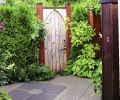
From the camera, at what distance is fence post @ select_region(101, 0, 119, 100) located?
137 inches

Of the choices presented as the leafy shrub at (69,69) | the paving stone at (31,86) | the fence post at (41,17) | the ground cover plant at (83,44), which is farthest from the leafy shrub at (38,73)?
the ground cover plant at (83,44)

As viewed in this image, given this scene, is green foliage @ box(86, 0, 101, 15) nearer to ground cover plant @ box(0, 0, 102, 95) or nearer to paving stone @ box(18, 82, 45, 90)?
ground cover plant @ box(0, 0, 102, 95)

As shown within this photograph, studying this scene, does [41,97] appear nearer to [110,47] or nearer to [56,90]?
[56,90]

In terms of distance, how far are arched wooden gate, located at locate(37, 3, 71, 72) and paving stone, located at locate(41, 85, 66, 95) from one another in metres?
1.58

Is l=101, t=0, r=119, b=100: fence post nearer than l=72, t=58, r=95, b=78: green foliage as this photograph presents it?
Yes

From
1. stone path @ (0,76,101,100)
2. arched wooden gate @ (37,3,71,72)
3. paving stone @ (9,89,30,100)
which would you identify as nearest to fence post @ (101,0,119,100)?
stone path @ (0,76,101,100)

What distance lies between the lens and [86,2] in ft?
28.9

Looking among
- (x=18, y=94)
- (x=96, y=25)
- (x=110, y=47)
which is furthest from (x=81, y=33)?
(x=110, y=47)

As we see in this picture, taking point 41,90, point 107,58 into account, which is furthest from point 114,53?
point 41,90

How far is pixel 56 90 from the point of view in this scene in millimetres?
7051

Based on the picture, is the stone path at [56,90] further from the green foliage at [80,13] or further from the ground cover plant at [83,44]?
the green foliage at [80,13]

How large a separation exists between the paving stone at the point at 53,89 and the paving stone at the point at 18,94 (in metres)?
0.53

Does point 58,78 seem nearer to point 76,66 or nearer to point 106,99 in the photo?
point 76,66

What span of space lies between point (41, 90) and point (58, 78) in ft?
4.47
